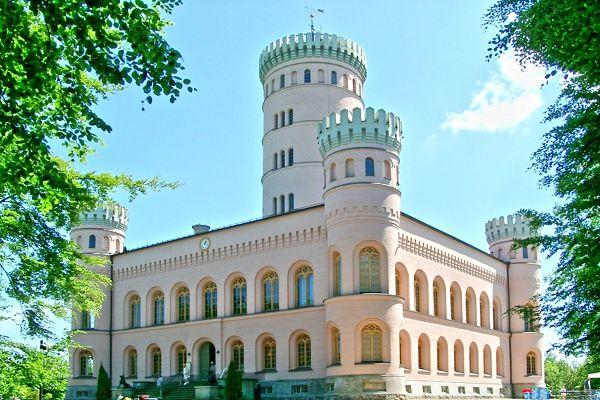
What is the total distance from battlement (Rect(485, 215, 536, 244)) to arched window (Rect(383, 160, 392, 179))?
18.6 meters

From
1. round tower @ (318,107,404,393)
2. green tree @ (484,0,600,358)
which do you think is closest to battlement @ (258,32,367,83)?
round tower @ (318,107,404,393)

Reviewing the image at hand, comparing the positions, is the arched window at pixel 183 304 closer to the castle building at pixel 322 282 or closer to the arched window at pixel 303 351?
the castle building at pixel 322 282

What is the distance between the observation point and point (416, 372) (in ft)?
126

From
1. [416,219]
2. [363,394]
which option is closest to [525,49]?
[363,394]

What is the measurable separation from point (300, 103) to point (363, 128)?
11704 millimetres

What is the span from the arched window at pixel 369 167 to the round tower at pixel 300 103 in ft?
31.3

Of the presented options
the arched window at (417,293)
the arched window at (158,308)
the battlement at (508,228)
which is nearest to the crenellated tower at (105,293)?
the arched window at (158,308)

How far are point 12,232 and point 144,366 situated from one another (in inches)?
1228

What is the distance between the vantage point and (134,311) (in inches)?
1943

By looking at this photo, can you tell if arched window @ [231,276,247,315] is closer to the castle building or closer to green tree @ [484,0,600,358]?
the castle building

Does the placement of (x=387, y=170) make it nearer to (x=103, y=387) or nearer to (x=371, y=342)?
(x=371, y=342)

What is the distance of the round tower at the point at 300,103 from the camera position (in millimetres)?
47125

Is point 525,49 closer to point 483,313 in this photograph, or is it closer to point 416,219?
point 416,219

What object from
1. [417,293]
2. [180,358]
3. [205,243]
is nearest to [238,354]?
[180,358]
